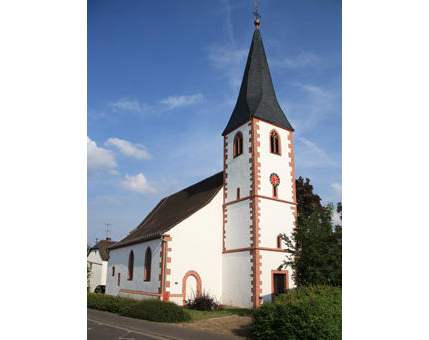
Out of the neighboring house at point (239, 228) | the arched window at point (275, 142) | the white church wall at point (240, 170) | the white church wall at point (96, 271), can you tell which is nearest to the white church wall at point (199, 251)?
the neighboring house at point (239, 228)

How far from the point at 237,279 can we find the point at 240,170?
689 cm

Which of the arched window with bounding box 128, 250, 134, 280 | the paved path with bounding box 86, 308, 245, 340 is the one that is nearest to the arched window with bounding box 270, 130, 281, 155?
the arched window with bounding box 128, 250, 134, 280

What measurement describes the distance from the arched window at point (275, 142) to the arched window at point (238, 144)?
204cm

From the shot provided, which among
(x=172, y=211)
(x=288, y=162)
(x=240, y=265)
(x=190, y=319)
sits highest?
(x=288, y=162)

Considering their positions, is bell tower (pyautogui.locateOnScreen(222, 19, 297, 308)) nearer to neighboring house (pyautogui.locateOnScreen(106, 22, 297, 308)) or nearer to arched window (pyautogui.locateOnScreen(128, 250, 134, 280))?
neighboring house (pyautogui.locateOnScreen(106, 22, 297, 308))

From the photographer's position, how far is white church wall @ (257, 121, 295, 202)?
22.3m

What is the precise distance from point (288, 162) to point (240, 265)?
7.67 metres

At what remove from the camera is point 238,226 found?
22.2 meters

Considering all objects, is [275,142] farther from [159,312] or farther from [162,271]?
[159,312]

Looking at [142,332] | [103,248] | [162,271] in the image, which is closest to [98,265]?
[103,248]

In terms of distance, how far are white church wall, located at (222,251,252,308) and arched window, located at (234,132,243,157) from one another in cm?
677
